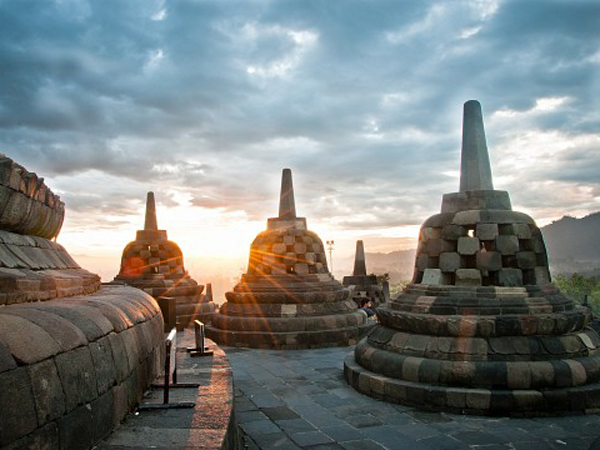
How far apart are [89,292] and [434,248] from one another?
471 cm

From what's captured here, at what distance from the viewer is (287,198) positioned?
1295 centimetres

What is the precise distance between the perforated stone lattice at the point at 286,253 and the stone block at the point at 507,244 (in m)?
5.96

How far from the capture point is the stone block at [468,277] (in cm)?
664

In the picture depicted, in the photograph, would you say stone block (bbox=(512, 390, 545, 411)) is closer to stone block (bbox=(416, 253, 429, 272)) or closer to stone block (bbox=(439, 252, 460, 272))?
stone block (bbox=(439, 252, 460, 272))

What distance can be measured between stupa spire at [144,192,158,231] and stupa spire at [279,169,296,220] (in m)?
4.98

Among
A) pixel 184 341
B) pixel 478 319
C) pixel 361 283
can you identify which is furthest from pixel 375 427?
pixel 361 283

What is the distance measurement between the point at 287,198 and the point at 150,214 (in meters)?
5.36

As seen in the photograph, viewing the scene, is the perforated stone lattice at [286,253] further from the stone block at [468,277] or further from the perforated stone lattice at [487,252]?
the stone block at [468,277]

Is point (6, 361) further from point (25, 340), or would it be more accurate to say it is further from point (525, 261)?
point (525, 261)

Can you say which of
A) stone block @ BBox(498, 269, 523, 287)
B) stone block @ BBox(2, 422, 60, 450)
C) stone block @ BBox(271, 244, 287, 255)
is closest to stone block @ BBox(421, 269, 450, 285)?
stone block @ BBox(498, 269, 523, 287)

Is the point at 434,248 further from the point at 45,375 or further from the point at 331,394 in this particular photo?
the point at 45,375

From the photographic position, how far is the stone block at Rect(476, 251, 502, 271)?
663 centimetres

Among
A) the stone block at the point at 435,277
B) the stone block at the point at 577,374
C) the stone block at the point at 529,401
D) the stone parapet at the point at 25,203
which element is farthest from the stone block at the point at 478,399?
the stone parapet at the point at 25,203

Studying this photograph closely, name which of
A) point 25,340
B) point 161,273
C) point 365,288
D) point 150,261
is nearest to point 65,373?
point 25,340
